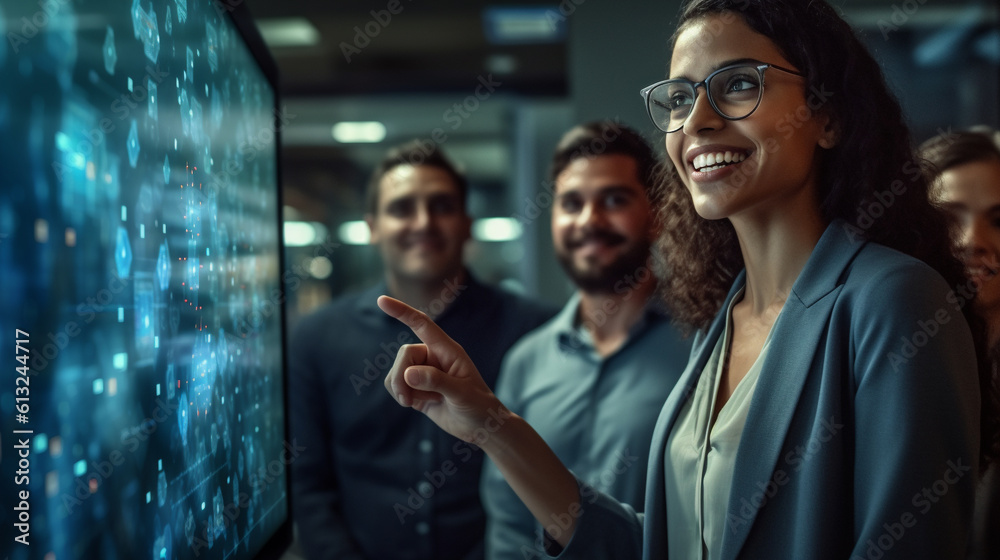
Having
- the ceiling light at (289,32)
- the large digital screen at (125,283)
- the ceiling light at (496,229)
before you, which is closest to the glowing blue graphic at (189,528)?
the large digital screen at (125,283)

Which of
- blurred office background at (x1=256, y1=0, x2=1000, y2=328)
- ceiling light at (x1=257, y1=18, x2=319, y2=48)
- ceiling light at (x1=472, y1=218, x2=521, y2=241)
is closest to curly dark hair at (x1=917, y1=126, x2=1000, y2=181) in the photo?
blurred office background at (x1=256, y1=0, x2=1000, y2=328)

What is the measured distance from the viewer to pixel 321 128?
461cm

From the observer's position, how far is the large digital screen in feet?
1.37

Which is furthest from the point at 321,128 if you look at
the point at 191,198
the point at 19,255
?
the point at 19,255

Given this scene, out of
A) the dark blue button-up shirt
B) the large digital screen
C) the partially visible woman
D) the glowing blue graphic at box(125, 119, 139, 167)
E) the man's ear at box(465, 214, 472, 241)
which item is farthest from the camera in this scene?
the man's ear at box(465, 214, 472, 241)

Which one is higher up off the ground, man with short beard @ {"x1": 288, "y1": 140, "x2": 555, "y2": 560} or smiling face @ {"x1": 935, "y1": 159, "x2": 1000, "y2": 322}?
smiling face @ {"x1": 935, "y1": 159, "x2": 1000, "y2": 322}

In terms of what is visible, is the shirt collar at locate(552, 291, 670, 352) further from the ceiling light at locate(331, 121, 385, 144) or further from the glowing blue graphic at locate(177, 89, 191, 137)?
the ceiling light at locate(331, 121, 385, 144)

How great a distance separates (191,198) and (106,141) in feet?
0.66

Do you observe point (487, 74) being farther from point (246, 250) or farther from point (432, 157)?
point (246, 250)

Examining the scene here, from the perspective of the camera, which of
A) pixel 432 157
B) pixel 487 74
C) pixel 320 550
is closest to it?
pixel 320 550

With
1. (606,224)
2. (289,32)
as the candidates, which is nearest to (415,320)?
(606,224)

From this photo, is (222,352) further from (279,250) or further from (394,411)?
(394,411)

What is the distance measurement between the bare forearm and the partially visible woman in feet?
2.18

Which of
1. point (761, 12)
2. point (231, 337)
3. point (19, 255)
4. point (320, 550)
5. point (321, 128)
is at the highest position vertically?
point (321, 128)
